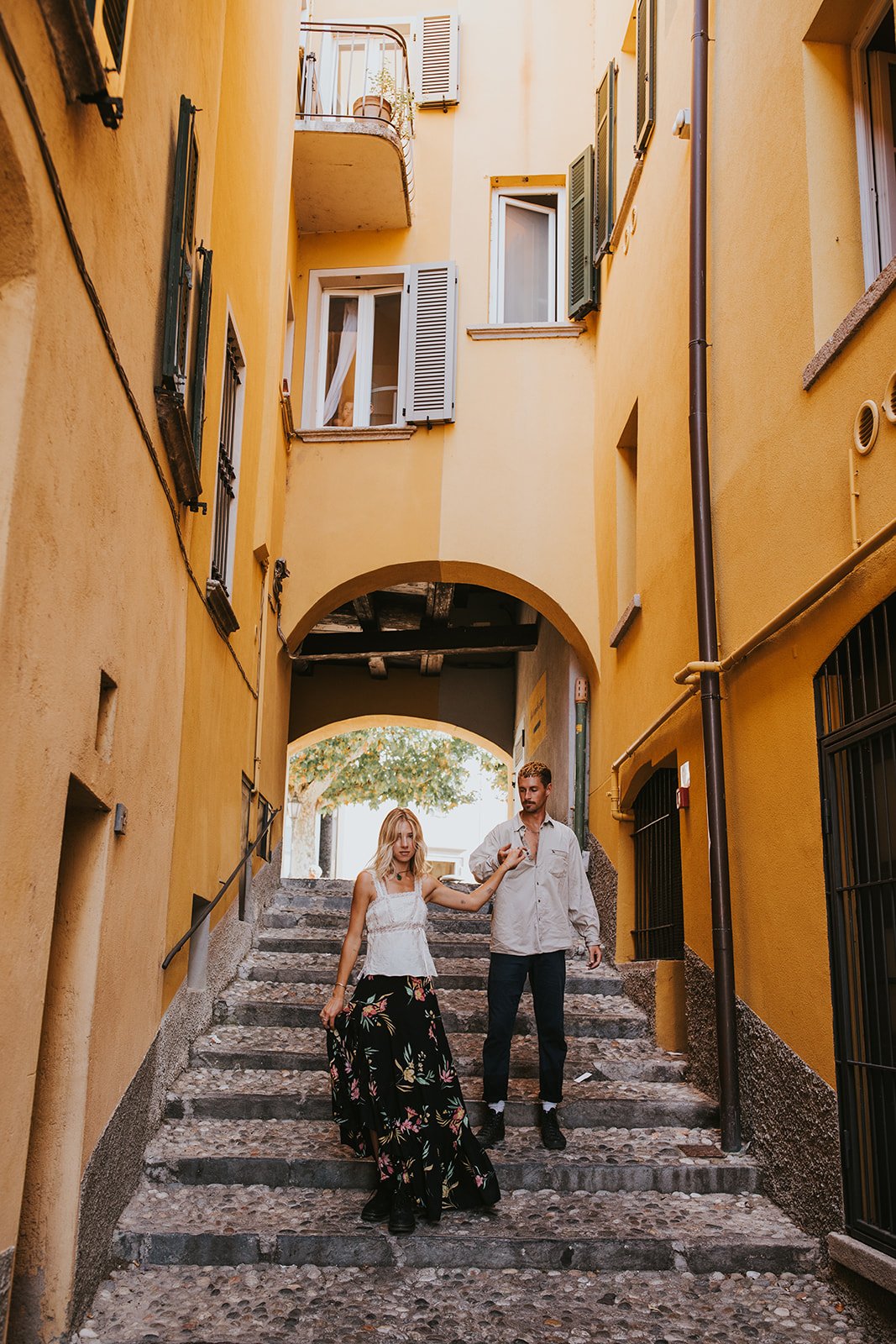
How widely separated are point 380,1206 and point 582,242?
25.8 feet

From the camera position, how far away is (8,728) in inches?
110

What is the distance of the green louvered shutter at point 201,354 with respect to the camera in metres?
5.25

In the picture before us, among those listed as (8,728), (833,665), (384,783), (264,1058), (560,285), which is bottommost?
(264,1058)

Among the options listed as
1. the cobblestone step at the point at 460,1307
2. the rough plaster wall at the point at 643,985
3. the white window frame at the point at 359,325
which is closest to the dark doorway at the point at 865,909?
the cobblestone step at the point at 460,1307

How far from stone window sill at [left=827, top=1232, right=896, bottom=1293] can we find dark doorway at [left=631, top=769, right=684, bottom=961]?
266 centimetres

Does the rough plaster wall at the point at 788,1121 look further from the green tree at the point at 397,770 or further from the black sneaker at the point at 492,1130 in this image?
the green tree at the point at 397,770

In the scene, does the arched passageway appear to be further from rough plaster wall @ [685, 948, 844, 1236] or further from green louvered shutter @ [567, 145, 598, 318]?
rough plaster wall @ [685, 948, 844, 1236]

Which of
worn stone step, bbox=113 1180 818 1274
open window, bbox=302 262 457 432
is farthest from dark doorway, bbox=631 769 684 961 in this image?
open window, bbox=302 262 457 432

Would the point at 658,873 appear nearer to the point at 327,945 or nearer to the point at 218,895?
the point at 327,945

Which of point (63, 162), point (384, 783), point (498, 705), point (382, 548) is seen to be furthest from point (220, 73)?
point (384, 783)

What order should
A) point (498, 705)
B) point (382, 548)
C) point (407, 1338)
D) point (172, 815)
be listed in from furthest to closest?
point (498, 705) → point (382, 548) → point (172, 815) → point (407, 1338)

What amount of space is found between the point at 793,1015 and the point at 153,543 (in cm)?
309

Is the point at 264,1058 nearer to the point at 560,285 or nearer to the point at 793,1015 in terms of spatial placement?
the point at 793,1015

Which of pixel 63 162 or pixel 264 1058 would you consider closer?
pixel 63 162
